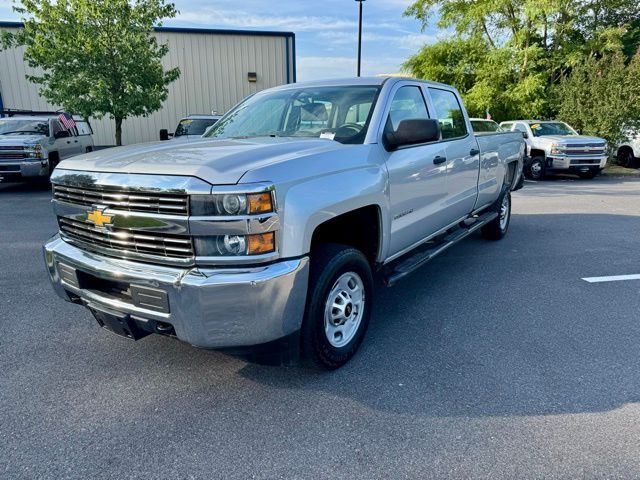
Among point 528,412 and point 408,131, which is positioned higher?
point 408,131

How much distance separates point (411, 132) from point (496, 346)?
1695 millimetres

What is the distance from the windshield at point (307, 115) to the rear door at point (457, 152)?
1.08 m

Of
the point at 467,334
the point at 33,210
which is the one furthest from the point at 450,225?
the point at 33,210

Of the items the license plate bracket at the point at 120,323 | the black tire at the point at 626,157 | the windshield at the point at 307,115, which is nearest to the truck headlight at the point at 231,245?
the license plate bracket at the point at 120,323

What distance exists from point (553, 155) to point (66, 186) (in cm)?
1382

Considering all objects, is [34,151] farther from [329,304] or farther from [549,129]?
[549,129]

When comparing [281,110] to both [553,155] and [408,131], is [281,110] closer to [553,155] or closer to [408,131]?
→ [408,131]

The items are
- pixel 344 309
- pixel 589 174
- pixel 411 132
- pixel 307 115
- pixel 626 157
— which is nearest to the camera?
pixel 344 309

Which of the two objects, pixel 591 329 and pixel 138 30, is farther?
pixel 138 30

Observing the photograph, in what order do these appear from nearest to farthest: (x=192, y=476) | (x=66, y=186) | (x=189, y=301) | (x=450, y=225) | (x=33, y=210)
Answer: (x=192, y=476) → (x=189, y=301) → (x=66, y=186) → (x=450, y=225) → (x=33, y=210)

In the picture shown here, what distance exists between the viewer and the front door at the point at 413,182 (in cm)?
349

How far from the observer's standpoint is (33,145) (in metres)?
10.6

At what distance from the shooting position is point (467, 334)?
3.61 metres

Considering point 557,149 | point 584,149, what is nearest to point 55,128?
point 557,149
